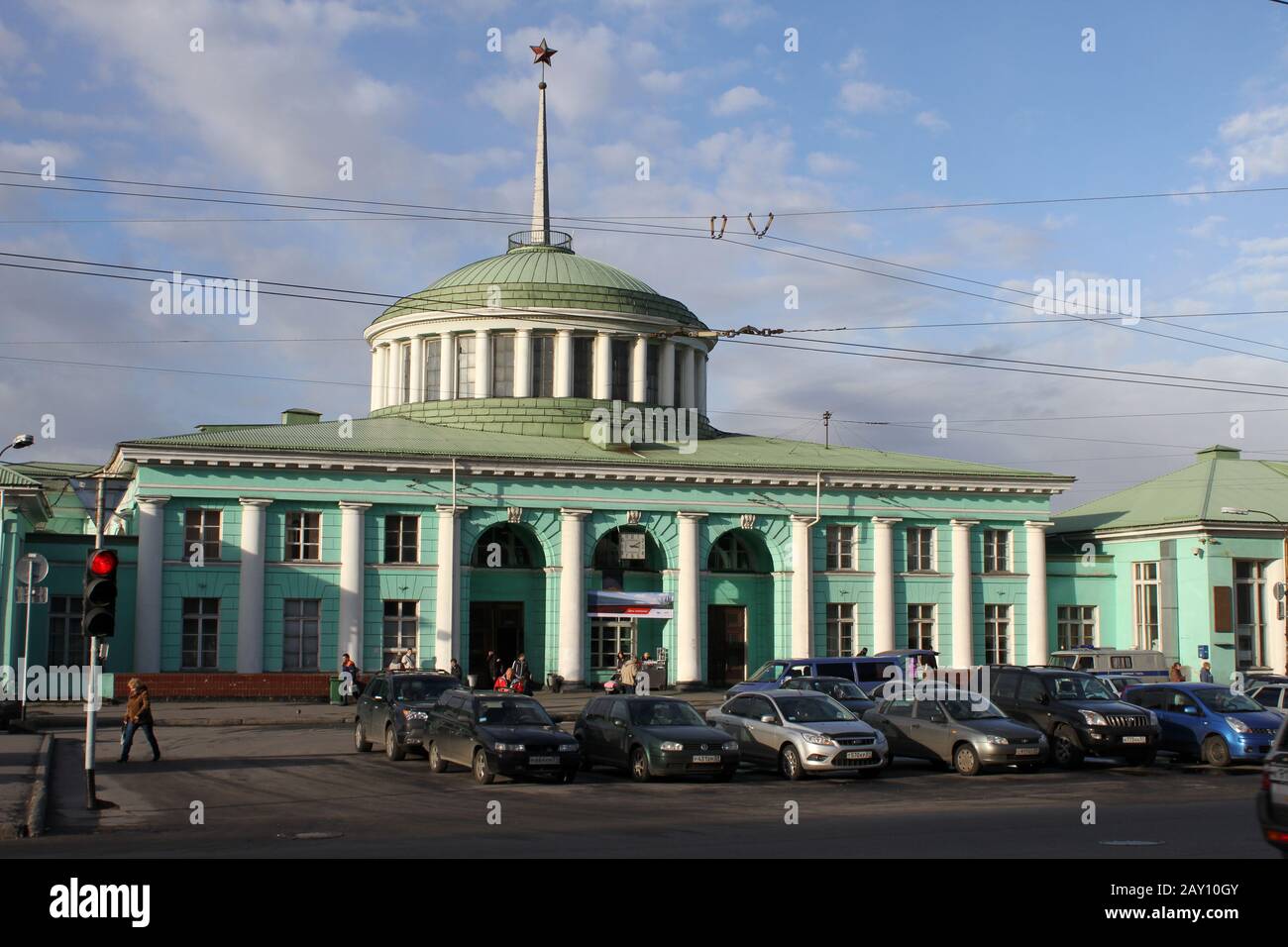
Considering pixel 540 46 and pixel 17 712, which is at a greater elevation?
pixel 540 46

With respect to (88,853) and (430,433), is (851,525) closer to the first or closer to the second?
(430,433)

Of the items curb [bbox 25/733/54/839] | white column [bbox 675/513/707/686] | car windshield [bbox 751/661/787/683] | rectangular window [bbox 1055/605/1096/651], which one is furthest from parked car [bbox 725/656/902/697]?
rectangular window [bbox 1055/605/1096/651]

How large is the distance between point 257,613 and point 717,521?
54.3 feet

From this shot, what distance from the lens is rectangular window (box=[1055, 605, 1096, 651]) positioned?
56.9 meters

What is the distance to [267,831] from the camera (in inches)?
633

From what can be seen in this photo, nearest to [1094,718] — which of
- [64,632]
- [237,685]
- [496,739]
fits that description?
[496,739]

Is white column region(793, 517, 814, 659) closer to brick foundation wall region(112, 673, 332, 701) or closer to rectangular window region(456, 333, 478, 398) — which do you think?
rectangular window region(456, 333, 478, 398)

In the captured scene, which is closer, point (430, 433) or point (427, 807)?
point (427, 807)

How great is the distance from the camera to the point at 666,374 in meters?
57.7

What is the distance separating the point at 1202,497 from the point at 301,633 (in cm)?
3514

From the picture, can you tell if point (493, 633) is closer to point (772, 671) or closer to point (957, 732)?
point (772, 671)
